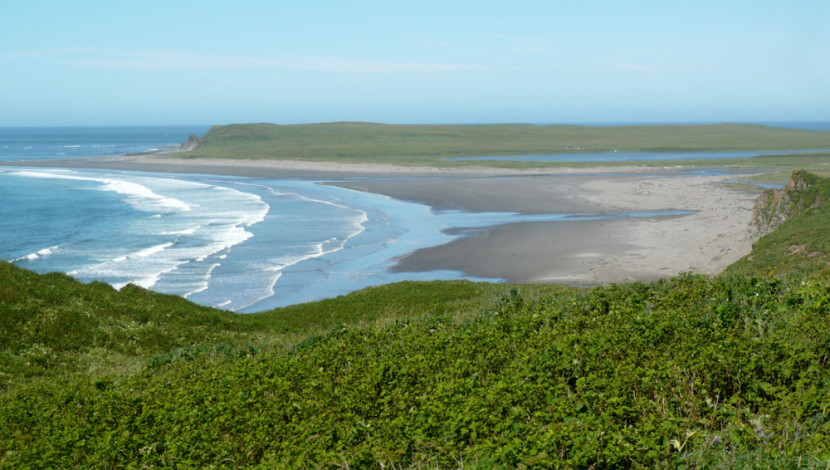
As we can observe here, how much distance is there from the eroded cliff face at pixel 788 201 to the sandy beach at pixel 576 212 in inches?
46.1

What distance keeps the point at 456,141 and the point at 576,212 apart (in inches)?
4452

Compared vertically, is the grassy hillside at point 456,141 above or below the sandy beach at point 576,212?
above

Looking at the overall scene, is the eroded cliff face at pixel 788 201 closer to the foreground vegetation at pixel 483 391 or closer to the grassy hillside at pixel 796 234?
the grassy hillside at pixel 796 234

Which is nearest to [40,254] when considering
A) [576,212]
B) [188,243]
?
[188,243]

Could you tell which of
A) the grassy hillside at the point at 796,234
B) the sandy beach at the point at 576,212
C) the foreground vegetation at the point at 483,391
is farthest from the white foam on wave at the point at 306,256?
the grassy hillside at the point at 796,234

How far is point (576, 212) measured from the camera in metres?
46.2

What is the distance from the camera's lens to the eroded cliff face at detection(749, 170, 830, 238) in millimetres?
29375

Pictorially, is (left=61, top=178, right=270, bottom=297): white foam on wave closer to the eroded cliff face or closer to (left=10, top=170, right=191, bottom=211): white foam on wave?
(left=10, top=170, right=191, bottom=211): white foam on wave

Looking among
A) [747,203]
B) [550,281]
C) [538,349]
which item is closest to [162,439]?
[538,349]

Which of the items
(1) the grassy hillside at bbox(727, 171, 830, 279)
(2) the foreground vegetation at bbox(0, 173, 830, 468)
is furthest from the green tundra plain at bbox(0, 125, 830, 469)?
(1) the grassy hillside at bbox(727, 171, 830, 279)

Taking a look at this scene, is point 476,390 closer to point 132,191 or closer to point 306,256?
point 306,256

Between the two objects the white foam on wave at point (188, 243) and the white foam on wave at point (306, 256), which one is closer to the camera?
the white foam on wave at point (306, 256)

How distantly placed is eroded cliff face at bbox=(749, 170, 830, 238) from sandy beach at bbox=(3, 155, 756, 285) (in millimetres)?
1170

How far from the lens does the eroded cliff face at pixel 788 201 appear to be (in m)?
29.4
